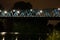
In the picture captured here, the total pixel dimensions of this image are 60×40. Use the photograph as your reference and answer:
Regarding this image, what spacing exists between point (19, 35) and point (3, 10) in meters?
0.25

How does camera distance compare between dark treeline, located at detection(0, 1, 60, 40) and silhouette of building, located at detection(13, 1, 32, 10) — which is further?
silhouette of building, located at detection(13, 1, 32, 10)

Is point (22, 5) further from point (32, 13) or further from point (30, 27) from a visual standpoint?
point (30, 27)

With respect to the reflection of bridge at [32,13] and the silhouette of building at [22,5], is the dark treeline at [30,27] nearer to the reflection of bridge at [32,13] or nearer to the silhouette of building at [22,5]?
the reflection of bridge at [32,13]

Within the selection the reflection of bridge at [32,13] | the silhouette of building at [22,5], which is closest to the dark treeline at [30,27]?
the reflection of bridge at [32,13]

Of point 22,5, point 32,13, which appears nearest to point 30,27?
point 32,13

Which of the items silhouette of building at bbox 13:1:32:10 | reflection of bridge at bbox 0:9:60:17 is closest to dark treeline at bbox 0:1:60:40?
reflection of bridge at bbox 0:9:60:17

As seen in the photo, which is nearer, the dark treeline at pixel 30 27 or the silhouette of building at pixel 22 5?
the dark treeline at pixel 30 27

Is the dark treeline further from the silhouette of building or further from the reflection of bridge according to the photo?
the silhouette of building

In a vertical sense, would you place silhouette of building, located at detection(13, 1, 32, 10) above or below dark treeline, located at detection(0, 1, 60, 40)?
above

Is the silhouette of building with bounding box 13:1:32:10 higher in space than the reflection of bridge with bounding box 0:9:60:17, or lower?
higher

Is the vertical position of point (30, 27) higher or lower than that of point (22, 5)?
lower

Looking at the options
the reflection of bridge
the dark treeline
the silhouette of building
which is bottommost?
the dark treeline

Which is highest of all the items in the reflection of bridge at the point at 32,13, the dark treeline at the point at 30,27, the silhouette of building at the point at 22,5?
the silhouette of building at the point at 22,5

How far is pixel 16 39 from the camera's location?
1250 millimetres
